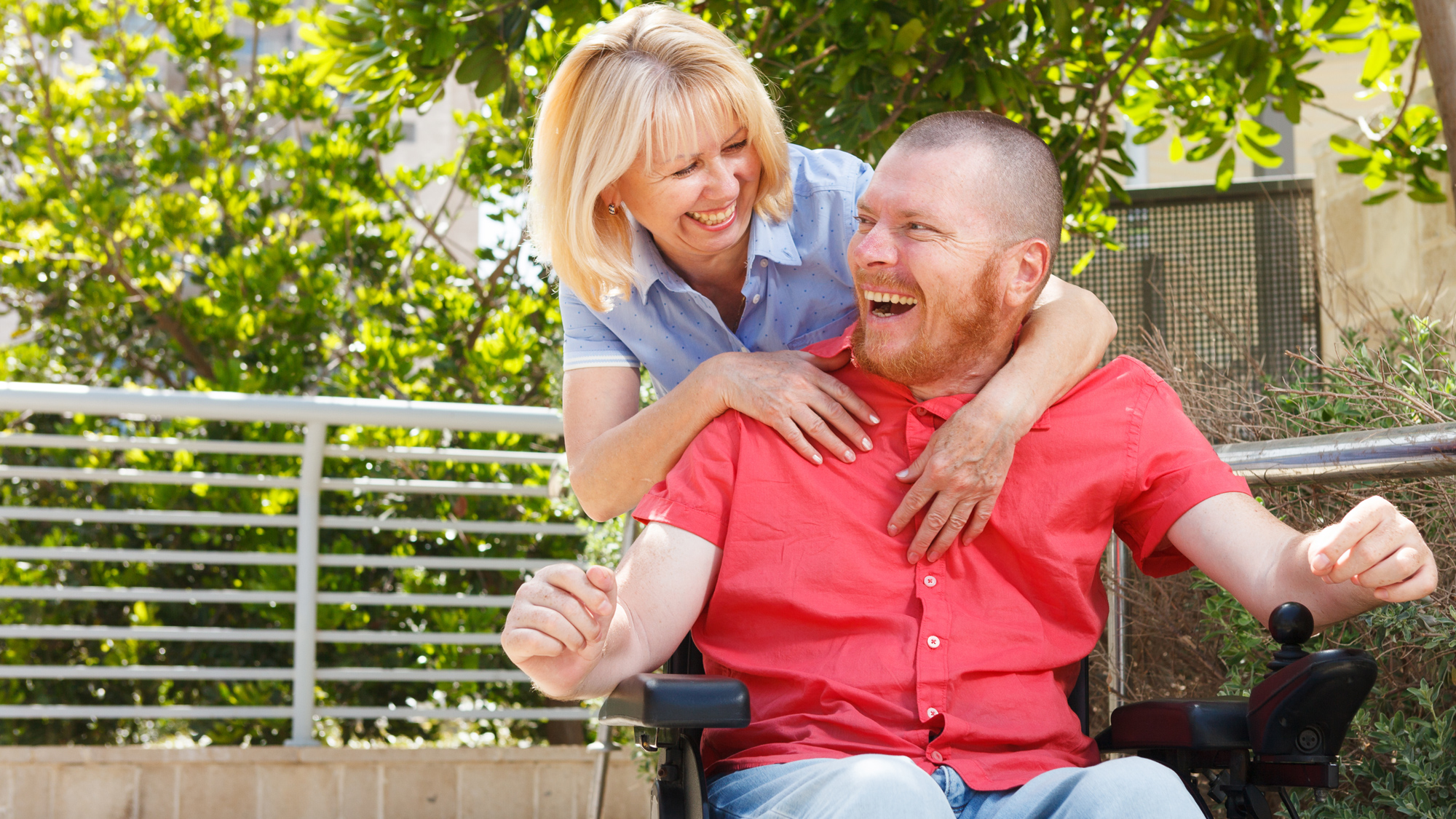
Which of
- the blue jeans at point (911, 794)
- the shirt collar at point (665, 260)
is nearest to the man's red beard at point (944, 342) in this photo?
the shirt collar at point (665, 260)

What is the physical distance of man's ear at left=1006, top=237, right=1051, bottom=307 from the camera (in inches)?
67.4

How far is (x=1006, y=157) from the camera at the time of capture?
1688mm

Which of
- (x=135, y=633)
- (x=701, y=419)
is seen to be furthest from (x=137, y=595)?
(x=701, y=419)

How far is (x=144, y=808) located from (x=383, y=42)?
2365 millimetres

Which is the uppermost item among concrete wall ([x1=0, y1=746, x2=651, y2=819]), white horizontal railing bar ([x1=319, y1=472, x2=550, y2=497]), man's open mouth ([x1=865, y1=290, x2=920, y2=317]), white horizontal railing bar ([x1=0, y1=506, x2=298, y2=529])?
man's open mouth ([x1=865, y1=290, x2=920, y2=317])

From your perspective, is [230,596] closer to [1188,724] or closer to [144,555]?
[144,555]

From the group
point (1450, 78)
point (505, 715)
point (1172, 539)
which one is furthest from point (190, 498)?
point (1450, 78)

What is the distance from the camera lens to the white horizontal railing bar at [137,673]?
352cm

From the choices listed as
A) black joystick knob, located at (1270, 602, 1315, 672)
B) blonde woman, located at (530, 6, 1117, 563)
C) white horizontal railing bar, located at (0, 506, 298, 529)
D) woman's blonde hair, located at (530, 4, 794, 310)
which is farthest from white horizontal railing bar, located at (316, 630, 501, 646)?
black joystick knob, located at (1270, 602, 1315, 672)

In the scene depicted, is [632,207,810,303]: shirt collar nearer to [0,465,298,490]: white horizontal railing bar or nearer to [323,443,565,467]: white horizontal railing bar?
[323,443,565,467]: white horizontal railing bar

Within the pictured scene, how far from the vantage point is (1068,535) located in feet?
5.57

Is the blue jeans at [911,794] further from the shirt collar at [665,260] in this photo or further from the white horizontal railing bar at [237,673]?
the white horizontal railing bar at [237,673]

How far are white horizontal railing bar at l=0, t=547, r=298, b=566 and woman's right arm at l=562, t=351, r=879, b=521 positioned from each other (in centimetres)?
208

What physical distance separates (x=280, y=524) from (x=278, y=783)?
2.60 feet
